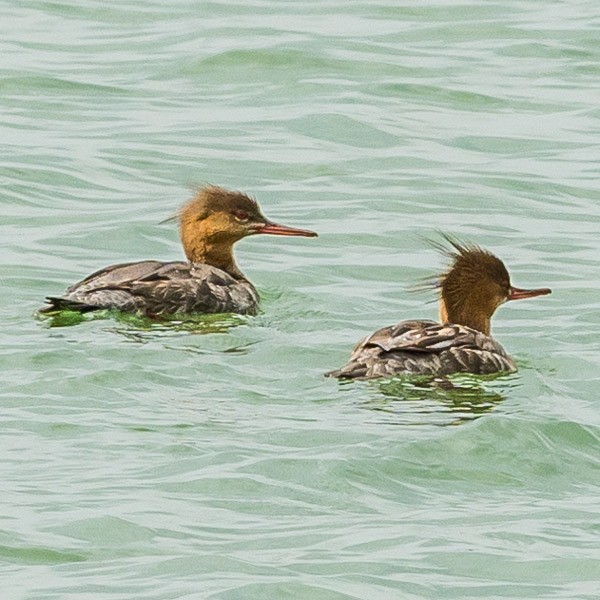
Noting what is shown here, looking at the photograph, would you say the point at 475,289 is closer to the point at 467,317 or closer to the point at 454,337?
the point at 467,317

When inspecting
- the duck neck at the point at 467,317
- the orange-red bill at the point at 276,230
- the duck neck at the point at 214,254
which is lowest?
the duck neck at the point at 214,254

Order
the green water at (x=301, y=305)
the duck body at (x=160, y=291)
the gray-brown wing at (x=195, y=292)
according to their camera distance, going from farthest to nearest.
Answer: the gray-brown wing at (x=195, y=292) → the duck body at (x=160, y=291) → the green water at (x=301, y=305)

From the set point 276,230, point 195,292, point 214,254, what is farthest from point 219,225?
point 195,292

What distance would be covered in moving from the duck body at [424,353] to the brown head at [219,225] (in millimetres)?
2220

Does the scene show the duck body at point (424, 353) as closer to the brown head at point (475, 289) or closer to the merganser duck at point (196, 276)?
the brown head at point (475, 289)

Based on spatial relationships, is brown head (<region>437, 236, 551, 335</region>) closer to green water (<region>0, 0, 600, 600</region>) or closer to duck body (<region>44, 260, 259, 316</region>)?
green water (<region>0, 0, 600, 600</region>)

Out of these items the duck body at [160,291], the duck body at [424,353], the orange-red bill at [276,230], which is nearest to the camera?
the duck body at [424,353]

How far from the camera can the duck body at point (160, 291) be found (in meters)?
10.9

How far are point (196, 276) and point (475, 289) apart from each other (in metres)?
1.73

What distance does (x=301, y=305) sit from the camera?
38.3 ft

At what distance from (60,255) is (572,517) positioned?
18.4ft

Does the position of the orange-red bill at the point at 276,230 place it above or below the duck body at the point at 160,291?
above

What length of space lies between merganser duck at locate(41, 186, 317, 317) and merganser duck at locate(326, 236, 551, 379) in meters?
1.36

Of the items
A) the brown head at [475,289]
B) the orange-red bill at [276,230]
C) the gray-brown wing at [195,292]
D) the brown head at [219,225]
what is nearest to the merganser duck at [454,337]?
the brown head at [475,289]
